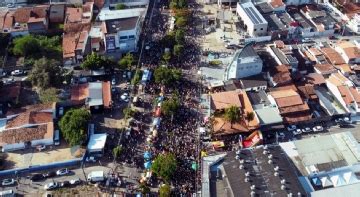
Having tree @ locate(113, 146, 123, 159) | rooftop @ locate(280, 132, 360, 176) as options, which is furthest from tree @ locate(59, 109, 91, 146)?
rooftop @ locate(280, 132, 360, 176)

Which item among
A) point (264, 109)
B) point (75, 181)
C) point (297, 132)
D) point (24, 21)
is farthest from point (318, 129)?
point (24, 21)

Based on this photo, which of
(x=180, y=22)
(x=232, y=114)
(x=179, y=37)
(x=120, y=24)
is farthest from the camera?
(x=180, y=22)

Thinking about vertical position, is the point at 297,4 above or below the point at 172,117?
above

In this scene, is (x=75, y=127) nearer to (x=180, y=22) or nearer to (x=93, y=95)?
(x=93, y=95)

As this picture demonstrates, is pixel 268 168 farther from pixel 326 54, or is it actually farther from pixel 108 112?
pixel 326 54

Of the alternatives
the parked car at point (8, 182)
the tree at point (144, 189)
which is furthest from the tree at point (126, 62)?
the parked car at point (8, 182)

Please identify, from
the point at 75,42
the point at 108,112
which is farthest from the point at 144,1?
the point at 108,112
